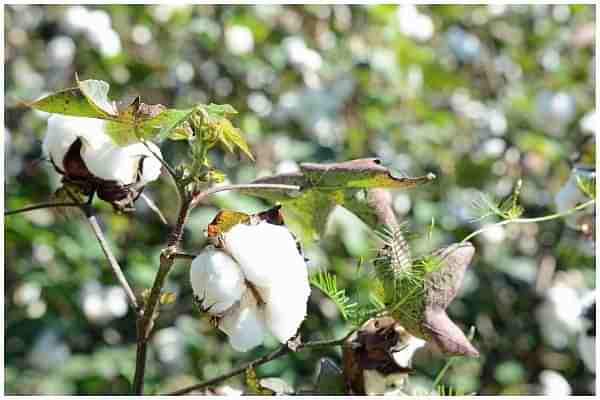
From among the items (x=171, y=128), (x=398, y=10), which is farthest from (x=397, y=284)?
(x=398, y=10)

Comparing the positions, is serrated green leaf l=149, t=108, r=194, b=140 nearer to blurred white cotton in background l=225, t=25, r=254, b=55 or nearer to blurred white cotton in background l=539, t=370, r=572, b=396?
blurred white cotton in background l=539, t=370, r=572, b=396

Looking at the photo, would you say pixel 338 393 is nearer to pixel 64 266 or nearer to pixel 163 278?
pixel 163 278

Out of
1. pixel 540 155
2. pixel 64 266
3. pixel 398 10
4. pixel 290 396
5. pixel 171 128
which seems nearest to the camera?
pixel 171 128

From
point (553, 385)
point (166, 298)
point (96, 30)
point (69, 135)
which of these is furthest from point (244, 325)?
point (96, 30)

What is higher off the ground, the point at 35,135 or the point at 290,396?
the point at 35,135

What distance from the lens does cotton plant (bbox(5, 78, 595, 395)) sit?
753 millimetres

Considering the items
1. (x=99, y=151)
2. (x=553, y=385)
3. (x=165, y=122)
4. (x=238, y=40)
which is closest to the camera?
(x=165, y=122)

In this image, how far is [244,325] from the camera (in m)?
0.76

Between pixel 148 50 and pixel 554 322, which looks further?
pixel 148 50

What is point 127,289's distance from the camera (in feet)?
2.79

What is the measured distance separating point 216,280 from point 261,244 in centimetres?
5

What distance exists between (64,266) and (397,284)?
4.46ft

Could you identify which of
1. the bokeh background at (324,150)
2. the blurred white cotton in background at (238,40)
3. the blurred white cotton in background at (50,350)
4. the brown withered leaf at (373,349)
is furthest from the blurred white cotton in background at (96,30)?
the brown withered leaf at (373,349)

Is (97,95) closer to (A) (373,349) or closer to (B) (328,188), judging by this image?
(B) (328,188)
